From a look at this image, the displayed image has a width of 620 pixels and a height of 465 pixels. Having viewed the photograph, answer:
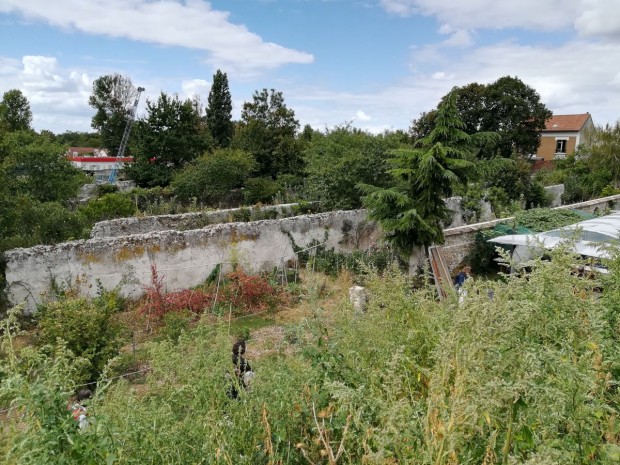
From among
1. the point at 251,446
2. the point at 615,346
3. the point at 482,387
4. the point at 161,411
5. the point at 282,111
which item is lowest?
the point at 251,446

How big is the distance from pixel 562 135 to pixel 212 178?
40.3m

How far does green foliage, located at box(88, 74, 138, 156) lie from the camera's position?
152 feet

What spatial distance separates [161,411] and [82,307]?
6.00m

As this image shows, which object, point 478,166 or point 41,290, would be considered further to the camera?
point 478,166

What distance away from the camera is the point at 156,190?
21.8 m

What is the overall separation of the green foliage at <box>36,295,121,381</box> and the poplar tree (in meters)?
30.3

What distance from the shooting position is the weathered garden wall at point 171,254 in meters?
9.59

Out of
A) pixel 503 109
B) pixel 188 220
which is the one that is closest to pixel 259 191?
pixel 188 220

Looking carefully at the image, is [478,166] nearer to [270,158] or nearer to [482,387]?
[482,387]

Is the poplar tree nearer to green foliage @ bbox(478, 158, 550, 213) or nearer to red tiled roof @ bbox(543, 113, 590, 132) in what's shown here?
green foliage @ bbox(478, 158, 550, 213)

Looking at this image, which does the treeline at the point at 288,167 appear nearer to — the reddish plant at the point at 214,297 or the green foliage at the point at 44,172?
the green foliage at the point at 44,172

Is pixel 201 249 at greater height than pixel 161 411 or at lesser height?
lesser

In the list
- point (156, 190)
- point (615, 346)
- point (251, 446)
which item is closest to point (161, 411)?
point (251, 446)

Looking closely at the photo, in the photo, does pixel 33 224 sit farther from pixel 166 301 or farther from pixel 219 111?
pixel 219 111
